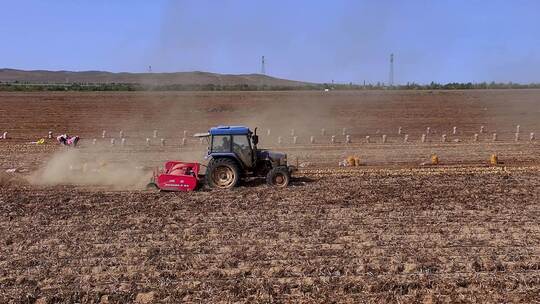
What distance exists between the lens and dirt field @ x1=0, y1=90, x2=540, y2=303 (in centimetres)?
1010

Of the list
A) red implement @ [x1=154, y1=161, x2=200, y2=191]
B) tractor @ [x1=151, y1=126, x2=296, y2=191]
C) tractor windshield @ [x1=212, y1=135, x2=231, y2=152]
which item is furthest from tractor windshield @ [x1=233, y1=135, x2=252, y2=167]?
red implement @ [x1=154, y1=161, x2=200, y2=191]

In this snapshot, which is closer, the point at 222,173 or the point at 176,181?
the point at 176,181

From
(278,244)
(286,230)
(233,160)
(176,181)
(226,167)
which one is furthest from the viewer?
(233,160)

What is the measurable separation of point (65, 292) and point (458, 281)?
6.22 metres

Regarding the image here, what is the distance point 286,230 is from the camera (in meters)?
13.7

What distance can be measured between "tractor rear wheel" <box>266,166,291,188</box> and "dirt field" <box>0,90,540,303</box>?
552mm

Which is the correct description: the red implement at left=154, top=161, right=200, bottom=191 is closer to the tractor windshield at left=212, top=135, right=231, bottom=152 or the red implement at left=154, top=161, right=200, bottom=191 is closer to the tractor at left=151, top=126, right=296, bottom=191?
the tractor at left=151, top=126, right=296, bottom=191

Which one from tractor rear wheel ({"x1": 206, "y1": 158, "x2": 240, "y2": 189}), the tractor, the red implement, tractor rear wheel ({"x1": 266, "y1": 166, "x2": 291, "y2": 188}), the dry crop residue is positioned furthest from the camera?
tractor rear wheel ({"x1": 266, "y1": 166, "x2": 291, "y2": 188})

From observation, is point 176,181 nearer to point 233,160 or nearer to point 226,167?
point 226,167

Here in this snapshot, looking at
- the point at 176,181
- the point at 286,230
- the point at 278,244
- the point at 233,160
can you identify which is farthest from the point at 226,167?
the point at 278,244

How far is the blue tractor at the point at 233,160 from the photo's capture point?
19.0 metres

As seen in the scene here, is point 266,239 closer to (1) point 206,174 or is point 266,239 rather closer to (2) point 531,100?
(1) point 206,174

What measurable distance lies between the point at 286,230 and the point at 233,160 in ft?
19.2

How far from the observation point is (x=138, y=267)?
1111 centimetres
